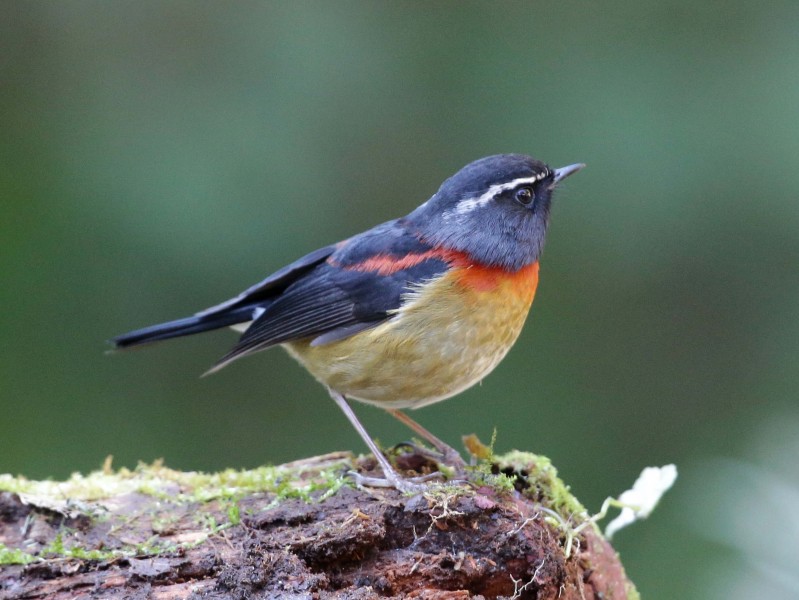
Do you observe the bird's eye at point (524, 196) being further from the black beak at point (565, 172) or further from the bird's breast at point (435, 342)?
the bird's breast at point (435, 342)

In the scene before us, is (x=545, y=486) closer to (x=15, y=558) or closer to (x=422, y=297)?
(x=422, y=297)

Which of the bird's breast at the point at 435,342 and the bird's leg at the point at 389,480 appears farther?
the bird's breast at the point at 435,342

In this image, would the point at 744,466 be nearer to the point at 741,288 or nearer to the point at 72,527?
the point at 741,288

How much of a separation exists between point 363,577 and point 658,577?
2754 millimetres

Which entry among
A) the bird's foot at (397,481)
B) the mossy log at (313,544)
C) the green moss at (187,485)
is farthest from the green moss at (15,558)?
the bird's foot at (397,481)

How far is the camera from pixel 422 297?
4355 mm

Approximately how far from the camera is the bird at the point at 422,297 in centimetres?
432

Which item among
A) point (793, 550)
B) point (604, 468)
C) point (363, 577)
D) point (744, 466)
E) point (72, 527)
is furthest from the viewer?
point (604, 468)

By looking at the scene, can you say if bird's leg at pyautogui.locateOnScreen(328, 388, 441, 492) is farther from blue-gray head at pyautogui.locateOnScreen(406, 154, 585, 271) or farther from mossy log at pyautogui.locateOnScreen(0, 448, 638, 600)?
blue-gray head at pyautogui.locateOnScreen(406, 154, 585, 271)

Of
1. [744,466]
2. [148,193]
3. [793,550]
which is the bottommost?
[793,550]

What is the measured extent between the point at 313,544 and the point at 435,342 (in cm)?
123

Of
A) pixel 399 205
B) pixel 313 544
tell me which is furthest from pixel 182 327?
pixel 399 205

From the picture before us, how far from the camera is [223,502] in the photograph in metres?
3.96

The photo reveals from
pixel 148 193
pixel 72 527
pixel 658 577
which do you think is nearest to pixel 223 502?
pixel 72 527
